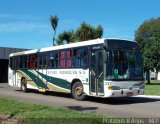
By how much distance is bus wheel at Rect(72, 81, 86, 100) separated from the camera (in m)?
20.3

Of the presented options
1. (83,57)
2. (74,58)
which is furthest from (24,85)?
(83,57)

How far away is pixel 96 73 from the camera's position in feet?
61.4

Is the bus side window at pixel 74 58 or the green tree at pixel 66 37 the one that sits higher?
the green tree at pixel 66 37

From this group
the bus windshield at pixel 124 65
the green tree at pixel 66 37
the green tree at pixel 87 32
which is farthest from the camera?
the green tree at pixel 66 37

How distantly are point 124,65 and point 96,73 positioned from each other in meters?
1.42

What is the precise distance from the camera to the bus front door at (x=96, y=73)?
60.1 feet

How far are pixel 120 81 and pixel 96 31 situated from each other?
39839 millimetres

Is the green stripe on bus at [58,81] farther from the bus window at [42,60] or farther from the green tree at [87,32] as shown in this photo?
the green tree at [87,32]

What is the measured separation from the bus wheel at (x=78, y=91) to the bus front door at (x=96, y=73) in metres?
1.23

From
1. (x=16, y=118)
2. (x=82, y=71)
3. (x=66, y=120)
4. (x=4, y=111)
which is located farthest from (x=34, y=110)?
(x=82, y=71)

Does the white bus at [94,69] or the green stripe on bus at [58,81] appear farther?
the green stripe on bus at [58,81]

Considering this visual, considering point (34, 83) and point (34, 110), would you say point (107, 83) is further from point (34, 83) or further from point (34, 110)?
point (34, 83)

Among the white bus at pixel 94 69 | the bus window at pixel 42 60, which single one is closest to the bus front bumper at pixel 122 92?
the white bus at pixel 94 69

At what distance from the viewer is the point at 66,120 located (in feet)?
37.5
